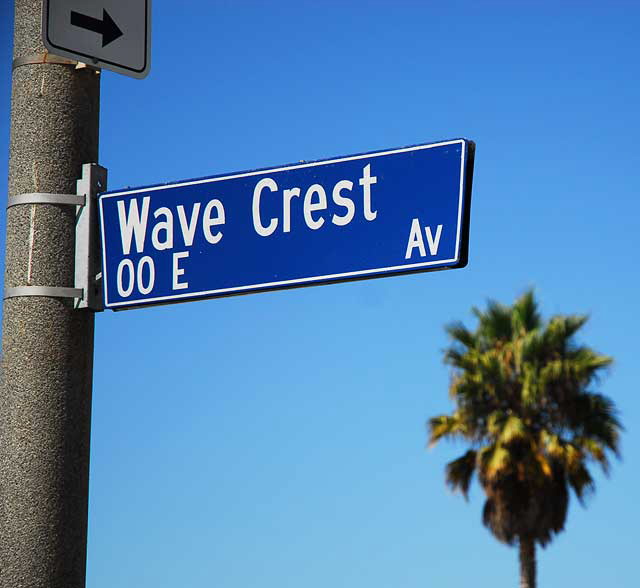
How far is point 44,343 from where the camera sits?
338cm

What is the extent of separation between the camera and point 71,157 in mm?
3531

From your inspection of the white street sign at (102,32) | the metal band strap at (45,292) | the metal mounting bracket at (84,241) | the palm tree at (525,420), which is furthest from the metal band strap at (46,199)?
the palm tree at (525,420)

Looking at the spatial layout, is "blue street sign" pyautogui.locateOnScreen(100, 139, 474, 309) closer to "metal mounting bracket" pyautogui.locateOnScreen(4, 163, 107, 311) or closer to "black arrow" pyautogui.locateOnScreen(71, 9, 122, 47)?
"metal mounting bracket" pyautogui.locateOnScreen(4, 163, 107, 311)

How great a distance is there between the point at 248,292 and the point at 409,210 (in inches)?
20.3

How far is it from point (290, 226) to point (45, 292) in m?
0.70

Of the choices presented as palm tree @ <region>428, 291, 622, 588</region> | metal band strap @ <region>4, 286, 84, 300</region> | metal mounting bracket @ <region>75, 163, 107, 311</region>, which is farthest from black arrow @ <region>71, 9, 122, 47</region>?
palm tree @ <region>428, 291, 622, 588</region>

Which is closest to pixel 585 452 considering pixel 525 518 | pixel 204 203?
pixel 525 518

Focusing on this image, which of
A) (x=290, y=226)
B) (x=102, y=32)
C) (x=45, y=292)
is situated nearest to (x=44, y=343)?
(x=45, y=292)

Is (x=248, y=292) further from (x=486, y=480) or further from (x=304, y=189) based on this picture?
(x=486, y=480)

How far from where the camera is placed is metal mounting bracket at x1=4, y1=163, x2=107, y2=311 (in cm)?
343

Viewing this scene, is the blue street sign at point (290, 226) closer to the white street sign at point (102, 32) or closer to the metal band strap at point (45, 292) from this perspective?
the metal band strap at point (45, 292)

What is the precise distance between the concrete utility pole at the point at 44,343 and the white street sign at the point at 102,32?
14 centimetres

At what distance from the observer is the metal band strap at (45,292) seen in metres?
3.41

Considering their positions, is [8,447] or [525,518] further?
[525,518]
